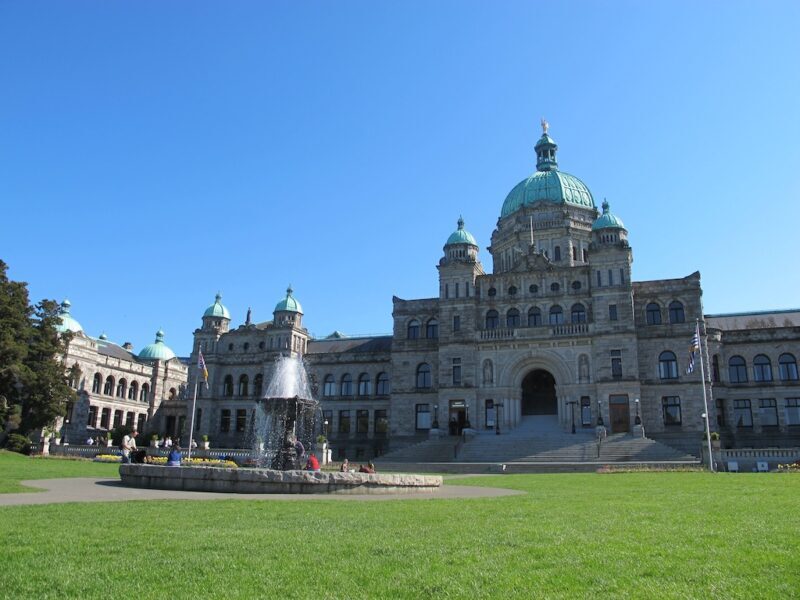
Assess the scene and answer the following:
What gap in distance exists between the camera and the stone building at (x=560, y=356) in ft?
168

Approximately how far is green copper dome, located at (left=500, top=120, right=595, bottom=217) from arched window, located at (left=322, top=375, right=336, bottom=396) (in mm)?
24564

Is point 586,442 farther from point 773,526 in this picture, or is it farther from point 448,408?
point 773,526

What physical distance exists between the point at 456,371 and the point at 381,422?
1150cm

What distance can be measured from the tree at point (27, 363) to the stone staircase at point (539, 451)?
24.2 meters

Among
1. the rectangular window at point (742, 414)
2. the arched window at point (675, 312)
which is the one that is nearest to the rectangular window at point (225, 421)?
the arched window at point (675, 312)

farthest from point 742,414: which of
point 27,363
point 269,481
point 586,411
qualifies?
point 27,363

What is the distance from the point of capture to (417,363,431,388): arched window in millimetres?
59156

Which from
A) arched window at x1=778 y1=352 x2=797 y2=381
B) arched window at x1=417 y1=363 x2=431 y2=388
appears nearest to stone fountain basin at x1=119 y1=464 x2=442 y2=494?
arched window at x1=417 y1=363 x2=431 y2=388

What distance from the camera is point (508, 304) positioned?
5672 centimetres

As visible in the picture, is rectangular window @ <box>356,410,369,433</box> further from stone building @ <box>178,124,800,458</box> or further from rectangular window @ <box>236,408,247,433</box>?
rectangular window @ <box>236,408,247,433</box>

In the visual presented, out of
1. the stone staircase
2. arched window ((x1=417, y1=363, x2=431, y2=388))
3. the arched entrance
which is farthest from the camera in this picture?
arched window ((x1=417, y1=363, x2=431, y2=388))

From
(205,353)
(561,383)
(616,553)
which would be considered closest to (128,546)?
(616,553)

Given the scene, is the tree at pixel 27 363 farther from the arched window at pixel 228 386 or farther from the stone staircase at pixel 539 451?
the stone staircase at pixel 539 451

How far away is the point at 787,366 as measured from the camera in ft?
176
